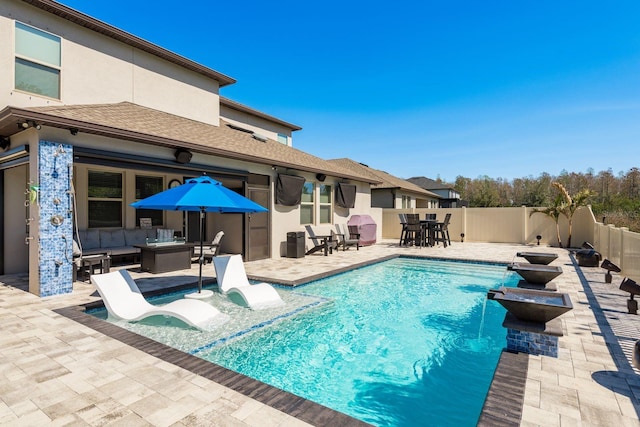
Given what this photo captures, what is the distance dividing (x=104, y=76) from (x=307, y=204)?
302 inches

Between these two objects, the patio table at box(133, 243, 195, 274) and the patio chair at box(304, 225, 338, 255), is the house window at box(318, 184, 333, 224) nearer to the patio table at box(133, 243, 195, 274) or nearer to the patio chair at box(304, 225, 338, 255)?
the patio chair at box(304, 225, 338, 255)

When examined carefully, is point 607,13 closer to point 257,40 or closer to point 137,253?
point 257,40

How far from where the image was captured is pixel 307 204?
13.3 m

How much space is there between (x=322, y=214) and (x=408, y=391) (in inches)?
429

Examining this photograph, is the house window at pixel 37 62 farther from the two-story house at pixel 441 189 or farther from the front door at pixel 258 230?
the two-story house at pixel 441 189

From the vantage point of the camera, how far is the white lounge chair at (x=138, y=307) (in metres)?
4.76

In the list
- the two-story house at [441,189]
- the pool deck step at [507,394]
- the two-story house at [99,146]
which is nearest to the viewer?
the pool deck step at [507,394]

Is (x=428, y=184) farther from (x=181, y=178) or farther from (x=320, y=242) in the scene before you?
(x=181, y=178)

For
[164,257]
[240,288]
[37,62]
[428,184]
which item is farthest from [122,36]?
[428,184]

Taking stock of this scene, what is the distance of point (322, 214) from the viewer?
14289 mm

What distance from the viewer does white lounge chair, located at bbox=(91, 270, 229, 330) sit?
476 cm

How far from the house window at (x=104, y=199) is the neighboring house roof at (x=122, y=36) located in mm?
3931

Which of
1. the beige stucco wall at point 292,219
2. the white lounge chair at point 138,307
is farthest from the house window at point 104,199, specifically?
the white lounge chair at point 138,307

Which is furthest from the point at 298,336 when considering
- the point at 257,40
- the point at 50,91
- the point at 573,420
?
the point at 257,40
